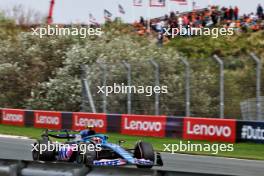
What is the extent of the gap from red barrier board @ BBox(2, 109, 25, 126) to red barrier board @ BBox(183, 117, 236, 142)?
7.67m

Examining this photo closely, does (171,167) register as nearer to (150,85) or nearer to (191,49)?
(150,85)

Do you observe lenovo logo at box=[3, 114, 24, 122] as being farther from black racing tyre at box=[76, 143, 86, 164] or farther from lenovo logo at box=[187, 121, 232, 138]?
black racing tyre at box=[76, 143, 86, 164]

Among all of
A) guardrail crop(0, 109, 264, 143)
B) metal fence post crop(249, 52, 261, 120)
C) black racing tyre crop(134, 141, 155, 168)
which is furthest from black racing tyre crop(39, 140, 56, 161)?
metal fence post crop(249, 52, 261, 120)

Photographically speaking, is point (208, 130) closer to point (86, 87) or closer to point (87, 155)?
point (86, 87)

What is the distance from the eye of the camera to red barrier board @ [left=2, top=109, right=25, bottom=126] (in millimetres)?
22913

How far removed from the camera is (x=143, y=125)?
1892 centimetres

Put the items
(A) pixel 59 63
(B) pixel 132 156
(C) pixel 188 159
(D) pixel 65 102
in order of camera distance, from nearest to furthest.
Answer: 1. (B) pixel 132 156
2. (C) pixel 188 159
3. (D) pixel 65 102
4. (A) pixel 59 63

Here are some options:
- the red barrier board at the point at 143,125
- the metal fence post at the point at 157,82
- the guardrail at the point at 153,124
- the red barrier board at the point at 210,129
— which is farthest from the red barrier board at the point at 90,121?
the red barrier board at the point at 210,129

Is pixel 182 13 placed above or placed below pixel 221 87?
above

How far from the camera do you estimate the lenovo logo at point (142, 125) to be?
1853 centimetres

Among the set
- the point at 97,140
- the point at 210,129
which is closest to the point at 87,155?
the point at 97,140

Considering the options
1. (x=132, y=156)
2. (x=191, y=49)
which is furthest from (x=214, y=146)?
(x=191, y=49)

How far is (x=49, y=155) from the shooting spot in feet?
34.5

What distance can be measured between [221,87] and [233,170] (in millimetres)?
6088
